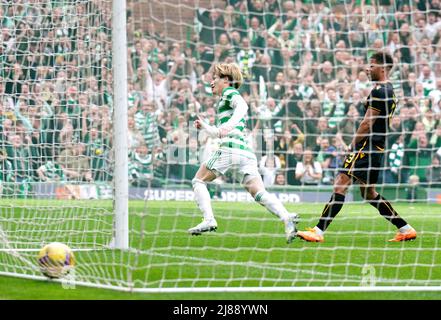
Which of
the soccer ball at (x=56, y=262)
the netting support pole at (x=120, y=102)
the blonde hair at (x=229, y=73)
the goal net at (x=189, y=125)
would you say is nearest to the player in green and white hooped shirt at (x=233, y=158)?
the blonde hair at (x=229, y=73)

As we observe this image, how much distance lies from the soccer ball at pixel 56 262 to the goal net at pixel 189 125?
0.63ft

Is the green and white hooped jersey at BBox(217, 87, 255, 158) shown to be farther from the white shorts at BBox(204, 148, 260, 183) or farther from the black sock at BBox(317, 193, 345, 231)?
the black sock at BBox(317, 193, 345, 231)

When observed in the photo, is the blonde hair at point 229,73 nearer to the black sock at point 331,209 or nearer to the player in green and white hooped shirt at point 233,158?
the player in green and white hooped shirt at point 233,158

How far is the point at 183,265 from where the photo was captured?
9.33 meters

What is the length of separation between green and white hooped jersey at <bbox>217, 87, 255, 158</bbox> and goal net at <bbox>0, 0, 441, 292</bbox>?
22.9 inches

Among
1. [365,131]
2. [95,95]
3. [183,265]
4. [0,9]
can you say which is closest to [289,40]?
[365,131]

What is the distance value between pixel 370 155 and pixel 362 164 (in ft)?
0.48

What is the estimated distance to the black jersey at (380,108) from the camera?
11.5 metres

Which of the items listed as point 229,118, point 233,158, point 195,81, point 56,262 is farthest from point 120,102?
point 195,81

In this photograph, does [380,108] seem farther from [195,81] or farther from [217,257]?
[217,257]

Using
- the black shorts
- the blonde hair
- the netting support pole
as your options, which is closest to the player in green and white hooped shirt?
the blonde hair

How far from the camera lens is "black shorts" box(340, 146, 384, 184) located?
38.8 feet

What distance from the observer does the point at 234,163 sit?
38.9 feet
